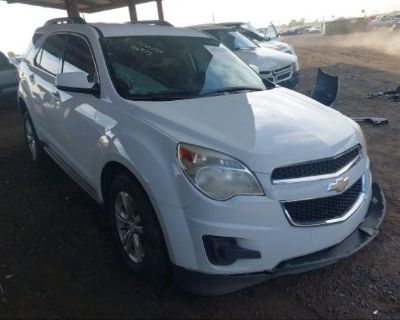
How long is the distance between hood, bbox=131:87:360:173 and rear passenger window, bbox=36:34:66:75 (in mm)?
1714

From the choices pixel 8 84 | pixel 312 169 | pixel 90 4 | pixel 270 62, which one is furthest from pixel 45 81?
pixel 90 4

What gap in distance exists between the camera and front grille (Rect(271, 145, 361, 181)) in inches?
93.4

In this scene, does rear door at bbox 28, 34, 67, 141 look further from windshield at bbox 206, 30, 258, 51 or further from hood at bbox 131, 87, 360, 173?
windshield at bbox 206, 30, 258, 51

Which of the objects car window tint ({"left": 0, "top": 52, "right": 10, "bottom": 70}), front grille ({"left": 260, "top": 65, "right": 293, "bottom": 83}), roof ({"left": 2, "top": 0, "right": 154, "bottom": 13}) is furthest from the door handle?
roof ({"left": 2, "top": 0, "right": 154, "bottom": 13})

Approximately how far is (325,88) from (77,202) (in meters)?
4.41

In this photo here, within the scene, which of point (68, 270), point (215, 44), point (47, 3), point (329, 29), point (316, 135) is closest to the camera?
point (316, 135)

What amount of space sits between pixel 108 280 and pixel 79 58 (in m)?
1.99

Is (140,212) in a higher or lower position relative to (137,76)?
lower

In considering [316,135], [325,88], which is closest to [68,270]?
[316,135]

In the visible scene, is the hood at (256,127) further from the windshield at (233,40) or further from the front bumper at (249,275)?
the windshield at (233,40)

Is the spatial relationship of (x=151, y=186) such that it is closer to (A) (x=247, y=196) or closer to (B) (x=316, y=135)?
(A) (x=247, y=196)

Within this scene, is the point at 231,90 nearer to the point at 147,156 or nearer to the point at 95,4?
the point at 147,156

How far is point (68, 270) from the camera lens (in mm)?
3135

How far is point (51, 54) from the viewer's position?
443 centimetres
